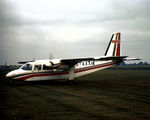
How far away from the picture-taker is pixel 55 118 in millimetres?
7254

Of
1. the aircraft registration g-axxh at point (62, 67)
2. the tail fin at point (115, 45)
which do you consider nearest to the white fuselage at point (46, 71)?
the aircraft registration g-axxh at point (62, 67)

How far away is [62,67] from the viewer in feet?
74.2

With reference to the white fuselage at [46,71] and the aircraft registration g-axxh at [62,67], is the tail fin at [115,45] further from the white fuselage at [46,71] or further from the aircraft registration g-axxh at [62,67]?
the white fuselage at [46,71]

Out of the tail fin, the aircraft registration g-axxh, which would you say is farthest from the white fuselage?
the tail fin

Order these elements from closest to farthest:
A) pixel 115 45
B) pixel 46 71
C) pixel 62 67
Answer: pixel 46 71 < pixel 62 67 < pixel 115 45

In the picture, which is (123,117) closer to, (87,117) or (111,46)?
(87,117)

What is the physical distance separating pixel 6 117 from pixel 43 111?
1.71m

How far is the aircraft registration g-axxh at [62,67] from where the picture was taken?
2031 centimetres

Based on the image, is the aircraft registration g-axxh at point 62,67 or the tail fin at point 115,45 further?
the tail fin at point 115,45

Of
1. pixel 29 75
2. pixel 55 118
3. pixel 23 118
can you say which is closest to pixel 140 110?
pixel 55 118

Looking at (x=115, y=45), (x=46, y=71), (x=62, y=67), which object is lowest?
(x=46, y=71)

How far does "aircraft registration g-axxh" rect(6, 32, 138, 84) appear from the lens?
20.3 meters

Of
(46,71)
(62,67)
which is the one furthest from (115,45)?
(46,71)

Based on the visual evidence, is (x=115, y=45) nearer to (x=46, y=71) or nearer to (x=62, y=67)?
(x=62, y=67)
